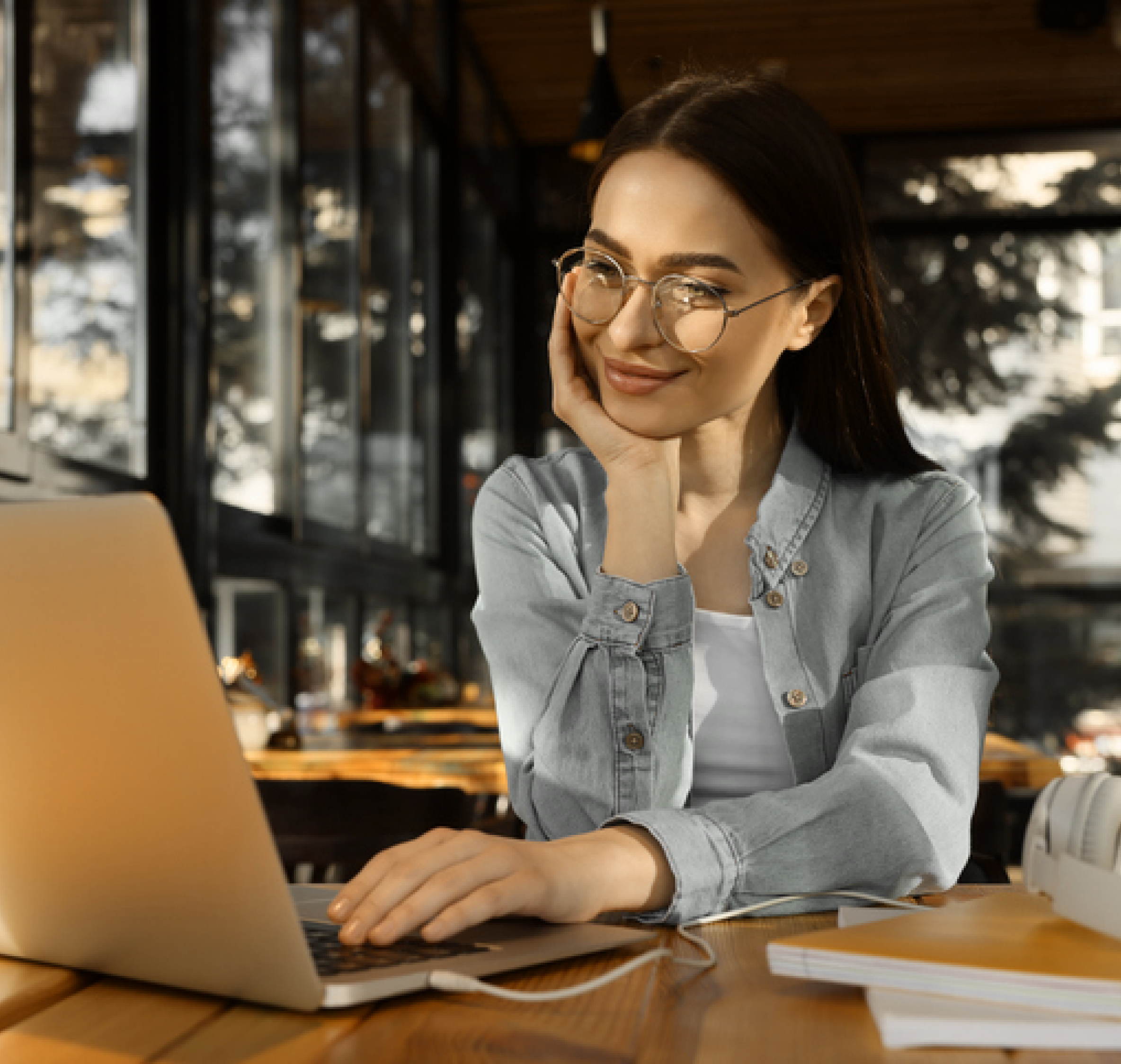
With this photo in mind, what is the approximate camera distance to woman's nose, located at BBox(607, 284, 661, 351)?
131 centimetres

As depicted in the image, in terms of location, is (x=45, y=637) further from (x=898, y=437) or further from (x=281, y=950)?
(x=898, y=437)

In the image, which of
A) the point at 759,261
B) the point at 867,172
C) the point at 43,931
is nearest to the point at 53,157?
the point at 759,261

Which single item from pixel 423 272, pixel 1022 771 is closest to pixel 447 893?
pixel 1022 771

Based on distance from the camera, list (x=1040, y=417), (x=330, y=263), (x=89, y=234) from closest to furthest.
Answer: (x=89, y=234), (x=330, y=263), (x=1040, y=417)

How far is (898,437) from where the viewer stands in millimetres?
1498

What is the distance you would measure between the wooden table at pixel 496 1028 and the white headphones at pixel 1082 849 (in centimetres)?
15

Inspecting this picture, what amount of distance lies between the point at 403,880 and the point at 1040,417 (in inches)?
260

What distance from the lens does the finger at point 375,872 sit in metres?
0.81

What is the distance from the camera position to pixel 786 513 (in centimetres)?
142

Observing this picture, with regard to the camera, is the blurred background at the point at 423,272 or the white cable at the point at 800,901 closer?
the white cable at the point at 800,901

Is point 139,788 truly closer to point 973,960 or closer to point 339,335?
point 973,960

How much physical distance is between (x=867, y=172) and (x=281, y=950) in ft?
23.7

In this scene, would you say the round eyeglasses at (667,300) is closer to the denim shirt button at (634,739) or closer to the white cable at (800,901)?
the denim shirt button at (634,739)

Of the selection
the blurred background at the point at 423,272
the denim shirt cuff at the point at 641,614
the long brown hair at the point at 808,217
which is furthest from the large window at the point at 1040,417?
the denim shirt cuff at the point at 641,614
